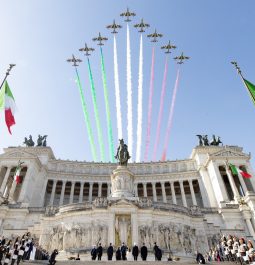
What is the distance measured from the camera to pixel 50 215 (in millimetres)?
35656

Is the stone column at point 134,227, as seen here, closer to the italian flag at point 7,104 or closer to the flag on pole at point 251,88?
the italian flag at point 7,104

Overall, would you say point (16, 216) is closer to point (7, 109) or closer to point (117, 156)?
point (117, 156)

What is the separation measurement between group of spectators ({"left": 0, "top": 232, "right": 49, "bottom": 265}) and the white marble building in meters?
8.55

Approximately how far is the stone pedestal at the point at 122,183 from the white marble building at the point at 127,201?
14cm

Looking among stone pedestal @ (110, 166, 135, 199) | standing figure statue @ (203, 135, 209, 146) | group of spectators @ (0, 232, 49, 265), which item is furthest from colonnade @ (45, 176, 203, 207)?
group of spectators @ (0, 232, 49, 265)

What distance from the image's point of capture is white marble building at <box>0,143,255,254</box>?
106ft

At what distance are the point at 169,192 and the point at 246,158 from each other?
20329mm

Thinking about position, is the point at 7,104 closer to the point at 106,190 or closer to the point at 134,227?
the point at 134,227

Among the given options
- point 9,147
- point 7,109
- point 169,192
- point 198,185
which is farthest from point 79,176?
point 7,109

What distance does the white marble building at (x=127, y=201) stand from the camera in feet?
106

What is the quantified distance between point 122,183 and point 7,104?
1973cm

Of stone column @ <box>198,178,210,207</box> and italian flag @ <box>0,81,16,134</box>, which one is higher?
stone column @ <box>198,178,210,207</box>

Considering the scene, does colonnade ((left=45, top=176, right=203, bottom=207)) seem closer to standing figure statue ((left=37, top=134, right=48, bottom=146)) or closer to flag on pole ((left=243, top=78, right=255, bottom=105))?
standing figure statue ((left=37, top=134, right=48, bottom=146))

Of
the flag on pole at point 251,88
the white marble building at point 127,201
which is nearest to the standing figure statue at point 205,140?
the white marble building at point 127,201
